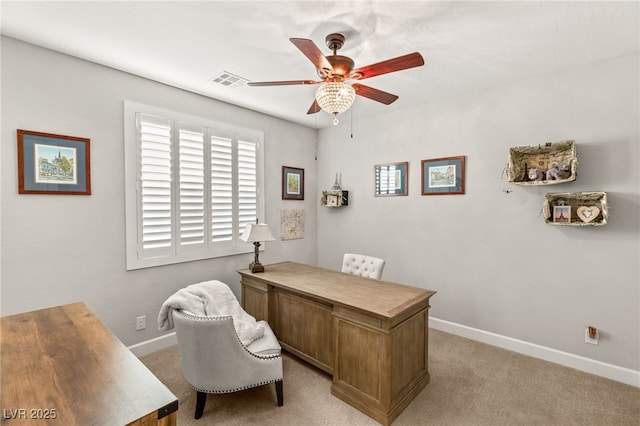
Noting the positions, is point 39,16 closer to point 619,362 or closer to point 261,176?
point 261,176

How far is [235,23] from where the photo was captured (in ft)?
6.52

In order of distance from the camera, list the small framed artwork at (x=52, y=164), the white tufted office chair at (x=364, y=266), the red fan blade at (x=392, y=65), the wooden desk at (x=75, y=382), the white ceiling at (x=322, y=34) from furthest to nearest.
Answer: the white tufted office chair at (x=364, y=266), the small framed artwork at (x=52, y=164), the white ceiling at (x=322, y=34), the red fan blade at (x=392, y=65), the wooden desk at (x=75, y=382)

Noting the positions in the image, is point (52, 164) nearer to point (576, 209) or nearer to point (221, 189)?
point (221, 189)

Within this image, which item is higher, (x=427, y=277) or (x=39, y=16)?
(x=39, y=16)

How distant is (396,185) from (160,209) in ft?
9.22

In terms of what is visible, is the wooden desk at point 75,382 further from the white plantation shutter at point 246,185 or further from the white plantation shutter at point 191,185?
the white plantation shutter at point 246,185

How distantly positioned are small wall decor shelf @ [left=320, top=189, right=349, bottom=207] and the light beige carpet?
2234 millimetres

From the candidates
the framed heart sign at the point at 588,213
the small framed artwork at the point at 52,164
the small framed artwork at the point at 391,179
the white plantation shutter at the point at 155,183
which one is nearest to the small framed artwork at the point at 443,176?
the small framed artwork at the point at 391,179

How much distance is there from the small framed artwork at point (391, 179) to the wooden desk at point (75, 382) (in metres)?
3.30

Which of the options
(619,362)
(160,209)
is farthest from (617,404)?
(160,209)

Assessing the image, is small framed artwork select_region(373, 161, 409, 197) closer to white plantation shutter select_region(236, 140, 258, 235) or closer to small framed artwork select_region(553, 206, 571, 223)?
small framed artwork select_region(553, 206, 571, 223)

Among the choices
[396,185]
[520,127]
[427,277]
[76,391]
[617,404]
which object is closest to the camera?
[76,391]

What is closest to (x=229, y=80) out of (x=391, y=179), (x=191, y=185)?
(x=191, y=185)

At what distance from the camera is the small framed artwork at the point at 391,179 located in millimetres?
3748
